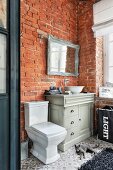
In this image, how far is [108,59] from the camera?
3.22m

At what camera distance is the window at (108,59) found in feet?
10.4

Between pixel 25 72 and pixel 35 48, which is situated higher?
pixel 35 48

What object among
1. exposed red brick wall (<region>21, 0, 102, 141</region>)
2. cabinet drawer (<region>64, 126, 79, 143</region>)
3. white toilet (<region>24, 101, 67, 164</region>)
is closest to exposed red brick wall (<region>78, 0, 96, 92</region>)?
exposed red brick wall (<region>21, 0, 102, 141</region>)

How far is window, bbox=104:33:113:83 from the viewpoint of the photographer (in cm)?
318

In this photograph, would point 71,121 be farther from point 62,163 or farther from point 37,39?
point 37,39

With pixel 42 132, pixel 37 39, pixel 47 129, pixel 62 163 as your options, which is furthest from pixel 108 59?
pixel 62 163

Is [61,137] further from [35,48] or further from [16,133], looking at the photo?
[35,48]

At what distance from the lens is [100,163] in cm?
203

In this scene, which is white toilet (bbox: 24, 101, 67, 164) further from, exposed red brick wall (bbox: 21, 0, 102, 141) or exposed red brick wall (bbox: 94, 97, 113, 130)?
exposed red brick wall (bbox: 94, 97, 113, 130)

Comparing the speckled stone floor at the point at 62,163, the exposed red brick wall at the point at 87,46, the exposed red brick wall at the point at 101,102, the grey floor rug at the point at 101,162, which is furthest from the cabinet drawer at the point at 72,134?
the exposed red brick wall at the point at 87,46

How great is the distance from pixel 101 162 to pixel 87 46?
2260 millimetres

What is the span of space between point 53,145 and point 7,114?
0.93 meters

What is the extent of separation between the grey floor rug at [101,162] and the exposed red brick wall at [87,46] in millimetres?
1287

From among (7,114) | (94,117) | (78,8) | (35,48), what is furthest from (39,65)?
(78,8)
